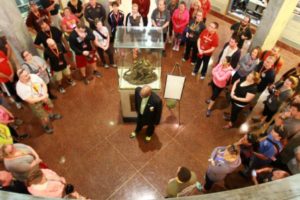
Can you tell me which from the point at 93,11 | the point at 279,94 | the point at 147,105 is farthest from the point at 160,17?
the point at 279,94

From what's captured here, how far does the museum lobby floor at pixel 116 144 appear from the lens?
13.1ft

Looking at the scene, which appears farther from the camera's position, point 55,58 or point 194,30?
point 194,30

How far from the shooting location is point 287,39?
7.03 metres

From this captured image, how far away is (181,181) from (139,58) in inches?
104

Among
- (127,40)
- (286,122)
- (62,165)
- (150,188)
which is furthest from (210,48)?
(62,165)

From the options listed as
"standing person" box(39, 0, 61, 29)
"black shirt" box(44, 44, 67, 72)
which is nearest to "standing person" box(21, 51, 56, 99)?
"black shirt" box(44, 44, 67, 72)

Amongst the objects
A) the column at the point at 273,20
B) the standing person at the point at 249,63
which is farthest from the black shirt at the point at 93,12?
the column at the point at 273,20

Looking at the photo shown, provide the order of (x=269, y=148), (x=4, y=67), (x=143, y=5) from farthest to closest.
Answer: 1. (x=143, y=5)
2. (x=4, y=67)
3. (x=269, y=148)

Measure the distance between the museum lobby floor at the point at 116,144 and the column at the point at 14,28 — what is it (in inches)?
54.0

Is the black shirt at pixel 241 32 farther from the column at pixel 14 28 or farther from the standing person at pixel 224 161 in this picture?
the column at pixel 14 28

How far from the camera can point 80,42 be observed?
4.91 metres

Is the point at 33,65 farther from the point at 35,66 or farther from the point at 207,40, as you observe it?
the point at 207,40

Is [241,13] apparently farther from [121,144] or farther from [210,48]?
[121,144]

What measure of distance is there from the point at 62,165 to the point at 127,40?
2836mm
